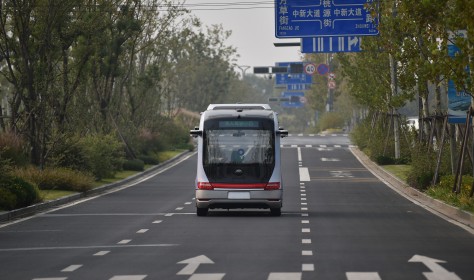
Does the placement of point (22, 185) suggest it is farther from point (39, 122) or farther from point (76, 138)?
point (76, 138)

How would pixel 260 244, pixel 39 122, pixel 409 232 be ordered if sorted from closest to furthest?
1. pixel 260 244
2. pixel 409 232
3. pixel 39 122

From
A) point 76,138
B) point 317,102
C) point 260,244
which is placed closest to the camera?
point 260,244

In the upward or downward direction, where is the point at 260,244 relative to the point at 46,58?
downward

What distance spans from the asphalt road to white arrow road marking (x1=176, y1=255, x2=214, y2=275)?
14mm

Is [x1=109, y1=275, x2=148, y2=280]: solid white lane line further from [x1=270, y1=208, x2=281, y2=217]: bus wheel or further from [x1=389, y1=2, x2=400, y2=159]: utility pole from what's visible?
[x1=389, y1=2, x2=400, y2=159]: utility pole

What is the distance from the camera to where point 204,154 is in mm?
30297

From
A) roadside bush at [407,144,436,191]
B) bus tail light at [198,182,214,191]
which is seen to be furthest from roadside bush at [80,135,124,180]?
bus tail light at [198,182,214,191]

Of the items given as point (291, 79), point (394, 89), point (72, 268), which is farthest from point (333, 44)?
point (291, 79)

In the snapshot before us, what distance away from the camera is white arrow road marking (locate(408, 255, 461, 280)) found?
16469mm

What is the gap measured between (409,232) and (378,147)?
36850 millimetres

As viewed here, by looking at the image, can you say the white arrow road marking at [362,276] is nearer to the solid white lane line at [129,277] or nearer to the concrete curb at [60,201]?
the solid white lane line at [129,277]

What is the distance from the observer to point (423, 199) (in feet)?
121

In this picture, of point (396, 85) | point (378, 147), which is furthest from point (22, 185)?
point (378, 147)

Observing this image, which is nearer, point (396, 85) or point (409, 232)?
point (409, 232)
